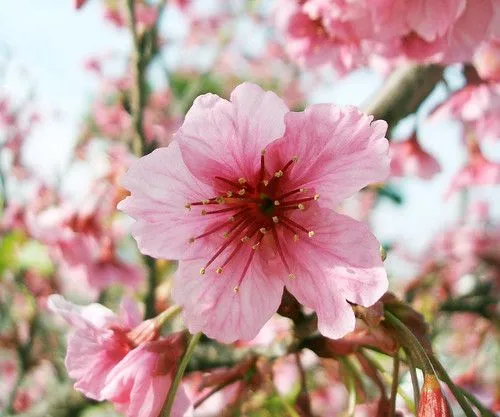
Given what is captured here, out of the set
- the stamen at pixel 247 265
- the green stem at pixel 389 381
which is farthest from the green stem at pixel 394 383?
the stamen at pixel 247 265

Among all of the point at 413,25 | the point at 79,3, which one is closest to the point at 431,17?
the point at 413,25

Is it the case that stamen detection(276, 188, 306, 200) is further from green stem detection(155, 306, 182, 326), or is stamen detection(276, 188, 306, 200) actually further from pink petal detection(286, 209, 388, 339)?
green stem detection(155, 306, 182, 326)

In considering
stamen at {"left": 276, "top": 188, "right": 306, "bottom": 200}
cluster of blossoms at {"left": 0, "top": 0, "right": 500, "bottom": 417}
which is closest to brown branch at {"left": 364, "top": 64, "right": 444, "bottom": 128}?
cluster of blossoms at {"left": 0, "top": 0, "right": 500, "bottom": 417}

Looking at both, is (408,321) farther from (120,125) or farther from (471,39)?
(120,125)

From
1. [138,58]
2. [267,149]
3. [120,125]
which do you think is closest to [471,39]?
[267,149]

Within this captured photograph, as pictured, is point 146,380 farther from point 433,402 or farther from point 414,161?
point 414,161

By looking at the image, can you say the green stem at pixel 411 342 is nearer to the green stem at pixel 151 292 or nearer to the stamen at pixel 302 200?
the stamen at pixel 302 200
